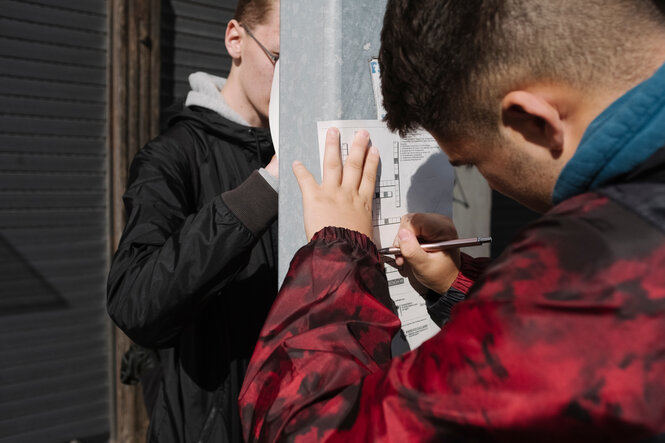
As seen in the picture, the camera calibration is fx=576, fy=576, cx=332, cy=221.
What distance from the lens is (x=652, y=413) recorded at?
623mm

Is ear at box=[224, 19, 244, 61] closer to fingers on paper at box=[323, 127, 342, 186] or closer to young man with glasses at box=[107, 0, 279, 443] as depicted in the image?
young man with glasses at box=[107, 0, 279, 443]

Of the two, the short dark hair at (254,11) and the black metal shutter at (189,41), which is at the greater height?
the black metal shutter at (189,41)

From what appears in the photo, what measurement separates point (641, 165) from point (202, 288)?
1.11m

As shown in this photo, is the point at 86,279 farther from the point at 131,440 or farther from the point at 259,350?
the point at 259,350

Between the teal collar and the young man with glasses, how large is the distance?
0.92 metres

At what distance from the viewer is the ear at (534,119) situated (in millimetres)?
821

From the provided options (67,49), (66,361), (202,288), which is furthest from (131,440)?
(202,288)

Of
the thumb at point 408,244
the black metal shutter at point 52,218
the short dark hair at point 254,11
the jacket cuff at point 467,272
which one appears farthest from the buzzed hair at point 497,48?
the black metal shutter at point 52,218

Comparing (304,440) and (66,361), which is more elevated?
(304,440)

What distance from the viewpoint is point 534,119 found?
0.86 m

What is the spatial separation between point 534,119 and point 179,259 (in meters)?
1.00

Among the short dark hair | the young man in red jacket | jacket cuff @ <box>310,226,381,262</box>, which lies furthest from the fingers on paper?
the short dark hair

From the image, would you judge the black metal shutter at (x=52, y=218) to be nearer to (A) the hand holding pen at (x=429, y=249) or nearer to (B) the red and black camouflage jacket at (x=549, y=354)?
(A) the hand holding pen at (x=429, y=249)

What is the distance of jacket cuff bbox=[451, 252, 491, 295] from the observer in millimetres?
1316
